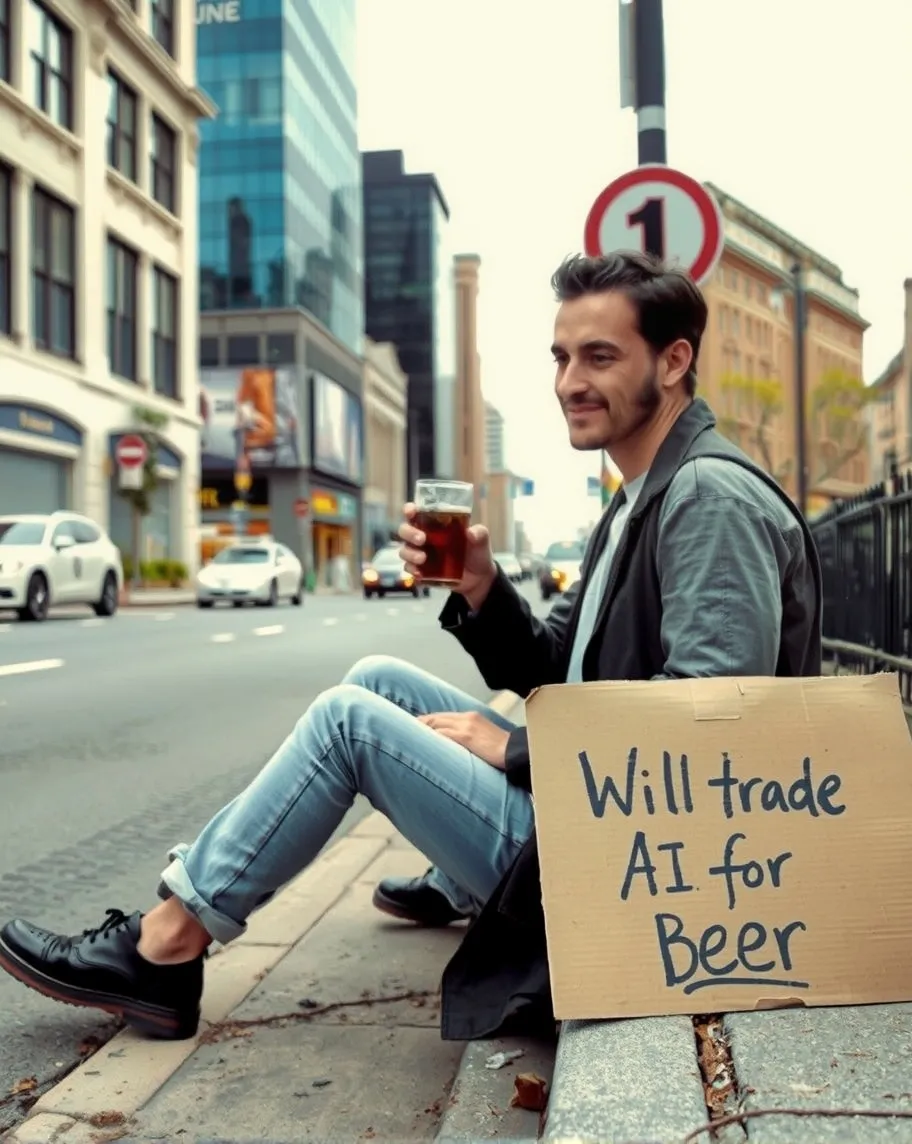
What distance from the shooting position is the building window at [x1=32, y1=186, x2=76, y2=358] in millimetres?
28406

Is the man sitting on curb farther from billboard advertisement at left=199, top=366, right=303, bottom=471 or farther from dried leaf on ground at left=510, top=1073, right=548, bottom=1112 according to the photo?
billboard advertisement at left=199, top=366, right=303, bottom=471

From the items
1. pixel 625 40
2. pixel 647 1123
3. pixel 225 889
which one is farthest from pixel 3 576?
pixel 647 1123

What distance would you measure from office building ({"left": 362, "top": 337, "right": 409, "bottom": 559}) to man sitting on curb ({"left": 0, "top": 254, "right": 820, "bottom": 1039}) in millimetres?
69662

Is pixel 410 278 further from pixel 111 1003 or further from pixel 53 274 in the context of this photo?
pixel 111 1003

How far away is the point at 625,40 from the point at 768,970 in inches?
231

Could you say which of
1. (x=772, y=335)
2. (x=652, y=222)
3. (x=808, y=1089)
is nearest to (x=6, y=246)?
(x=652, y=222)

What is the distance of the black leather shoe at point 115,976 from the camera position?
2.66m

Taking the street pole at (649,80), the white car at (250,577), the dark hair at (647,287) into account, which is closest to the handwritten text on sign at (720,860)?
Answer: the dark hair at (647,287)

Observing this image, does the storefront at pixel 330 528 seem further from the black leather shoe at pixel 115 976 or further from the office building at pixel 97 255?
the black leather shoe at pixel 115 976

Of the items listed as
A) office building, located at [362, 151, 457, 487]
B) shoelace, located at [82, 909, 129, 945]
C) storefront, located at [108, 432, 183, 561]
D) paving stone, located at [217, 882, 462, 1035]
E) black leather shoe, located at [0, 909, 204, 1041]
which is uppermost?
office building, located at [362, 151, 457, 487]

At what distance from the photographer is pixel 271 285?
58.7 metres

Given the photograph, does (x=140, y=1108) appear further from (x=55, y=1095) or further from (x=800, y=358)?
(x=800, y=358)

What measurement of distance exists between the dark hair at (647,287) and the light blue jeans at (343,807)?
90cm

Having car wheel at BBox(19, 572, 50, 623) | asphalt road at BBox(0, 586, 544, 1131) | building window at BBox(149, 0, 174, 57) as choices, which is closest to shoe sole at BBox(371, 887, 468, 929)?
asphalt road at BBox(0, 586, 544, 1131)
